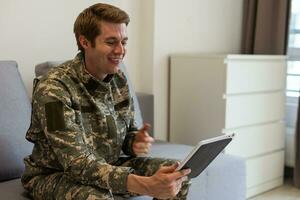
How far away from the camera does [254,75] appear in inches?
107

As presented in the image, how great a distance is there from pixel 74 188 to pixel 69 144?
150 millimetres

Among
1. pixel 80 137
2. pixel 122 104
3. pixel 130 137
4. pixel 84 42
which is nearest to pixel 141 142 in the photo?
pixel 130 137

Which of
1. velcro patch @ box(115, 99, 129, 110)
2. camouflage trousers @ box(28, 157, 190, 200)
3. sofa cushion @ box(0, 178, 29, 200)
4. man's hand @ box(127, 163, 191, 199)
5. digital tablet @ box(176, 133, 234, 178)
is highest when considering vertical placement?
velcro patch @ box(115, 99, 129, 110)

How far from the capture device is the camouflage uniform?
1377mm

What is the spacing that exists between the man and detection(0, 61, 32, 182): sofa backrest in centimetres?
24

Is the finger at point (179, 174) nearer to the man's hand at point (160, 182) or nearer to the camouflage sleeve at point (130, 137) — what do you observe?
the man's hand at point (160, 182)

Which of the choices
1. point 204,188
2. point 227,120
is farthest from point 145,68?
point 204,188

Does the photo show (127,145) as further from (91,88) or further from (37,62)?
(37,62)

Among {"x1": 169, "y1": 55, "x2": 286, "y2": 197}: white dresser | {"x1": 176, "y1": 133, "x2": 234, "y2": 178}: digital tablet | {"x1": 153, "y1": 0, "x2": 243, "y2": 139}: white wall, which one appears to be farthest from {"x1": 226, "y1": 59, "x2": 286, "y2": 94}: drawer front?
{"x1": 176, "y1": 133, "x2": 234, "y2": 178}: digital tablet

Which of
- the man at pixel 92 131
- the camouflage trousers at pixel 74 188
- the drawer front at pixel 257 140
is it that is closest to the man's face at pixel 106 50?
the man at pixel 92 131

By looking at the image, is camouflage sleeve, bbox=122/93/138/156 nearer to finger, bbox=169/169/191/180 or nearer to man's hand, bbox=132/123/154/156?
man's hand, bbox=132/123/154/156

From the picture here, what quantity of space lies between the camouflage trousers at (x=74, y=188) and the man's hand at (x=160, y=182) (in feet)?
0.33

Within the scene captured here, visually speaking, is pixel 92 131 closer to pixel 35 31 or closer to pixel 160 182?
pixel 160 182

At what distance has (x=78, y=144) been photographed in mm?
1395
